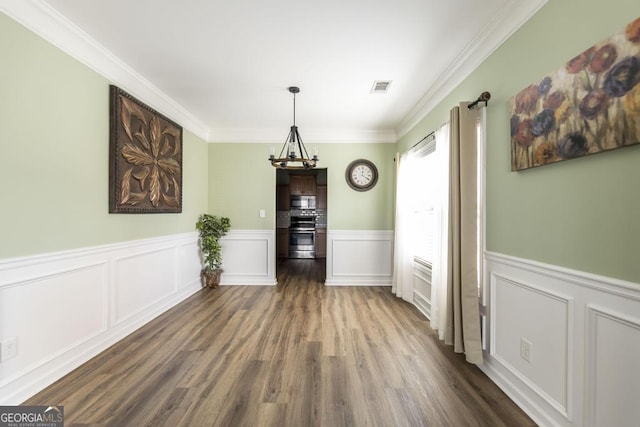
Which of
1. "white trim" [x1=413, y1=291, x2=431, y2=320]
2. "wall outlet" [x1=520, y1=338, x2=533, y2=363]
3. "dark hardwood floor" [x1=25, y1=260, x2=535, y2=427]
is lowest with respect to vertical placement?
"dark hardwood floor" [x1=25, y1=260, x2=535, y2=427]

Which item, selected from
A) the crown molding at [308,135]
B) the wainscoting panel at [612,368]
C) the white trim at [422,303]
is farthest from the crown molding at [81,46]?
the white trim at [422,303]

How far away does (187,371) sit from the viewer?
2.15m

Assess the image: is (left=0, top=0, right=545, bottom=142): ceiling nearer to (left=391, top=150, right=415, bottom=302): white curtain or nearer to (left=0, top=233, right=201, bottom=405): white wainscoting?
(left=391, top=150, right=415, bottom=302): white curtain

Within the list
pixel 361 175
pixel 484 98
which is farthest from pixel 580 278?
pixel 361 175

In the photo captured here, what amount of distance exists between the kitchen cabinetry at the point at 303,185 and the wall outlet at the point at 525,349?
6.54 meters

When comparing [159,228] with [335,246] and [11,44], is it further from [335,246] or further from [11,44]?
[335,246]

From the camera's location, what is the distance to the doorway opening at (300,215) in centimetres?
793

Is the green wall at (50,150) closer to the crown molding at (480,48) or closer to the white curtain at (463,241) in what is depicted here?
the white curtain at (463,241)

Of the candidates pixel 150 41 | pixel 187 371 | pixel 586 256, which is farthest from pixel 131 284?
pixel 586 256

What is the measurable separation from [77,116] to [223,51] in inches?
51.9

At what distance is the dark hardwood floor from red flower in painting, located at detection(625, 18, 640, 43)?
2.05 meters

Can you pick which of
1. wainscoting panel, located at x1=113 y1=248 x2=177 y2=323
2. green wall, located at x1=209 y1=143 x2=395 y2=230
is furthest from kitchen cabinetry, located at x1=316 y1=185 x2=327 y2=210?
wainscoting panel, located at x1=113 y1=248 x2=177 y2=323

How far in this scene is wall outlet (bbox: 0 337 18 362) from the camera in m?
1.67

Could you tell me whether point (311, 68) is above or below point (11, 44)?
above
